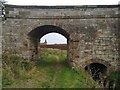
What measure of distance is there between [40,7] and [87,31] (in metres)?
3.05

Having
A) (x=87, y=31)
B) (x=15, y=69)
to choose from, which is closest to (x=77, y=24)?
(x=87, y=31)

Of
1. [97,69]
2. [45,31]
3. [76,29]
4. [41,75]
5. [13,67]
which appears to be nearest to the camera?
[13,67]

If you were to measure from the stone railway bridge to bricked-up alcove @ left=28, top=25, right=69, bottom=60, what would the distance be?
0.09 meters

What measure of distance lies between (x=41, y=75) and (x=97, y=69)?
359 cm

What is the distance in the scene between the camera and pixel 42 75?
1529cm

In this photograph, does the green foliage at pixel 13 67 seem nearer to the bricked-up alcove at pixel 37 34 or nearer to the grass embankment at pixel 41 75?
the grass embankment at pixel 41 75

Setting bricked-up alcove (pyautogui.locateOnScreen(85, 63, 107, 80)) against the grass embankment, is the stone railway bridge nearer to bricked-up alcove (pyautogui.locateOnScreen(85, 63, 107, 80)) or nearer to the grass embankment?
bricked-up alcove (pyautogui.locateOnScreen(85, 63, 107, 80))

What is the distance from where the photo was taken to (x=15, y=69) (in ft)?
48.1

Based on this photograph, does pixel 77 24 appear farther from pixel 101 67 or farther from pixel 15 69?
pixel 15 69

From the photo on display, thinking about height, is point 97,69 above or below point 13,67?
below

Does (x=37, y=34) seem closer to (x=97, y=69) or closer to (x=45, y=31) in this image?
(x=45, y=31)

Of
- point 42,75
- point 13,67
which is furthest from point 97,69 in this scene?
point 13,67

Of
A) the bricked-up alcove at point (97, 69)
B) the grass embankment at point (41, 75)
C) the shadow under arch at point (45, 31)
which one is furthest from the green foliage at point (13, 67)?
the bricked-up alcove at point (97, 69)

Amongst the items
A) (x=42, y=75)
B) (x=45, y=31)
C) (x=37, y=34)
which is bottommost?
(x=42, y=75)
